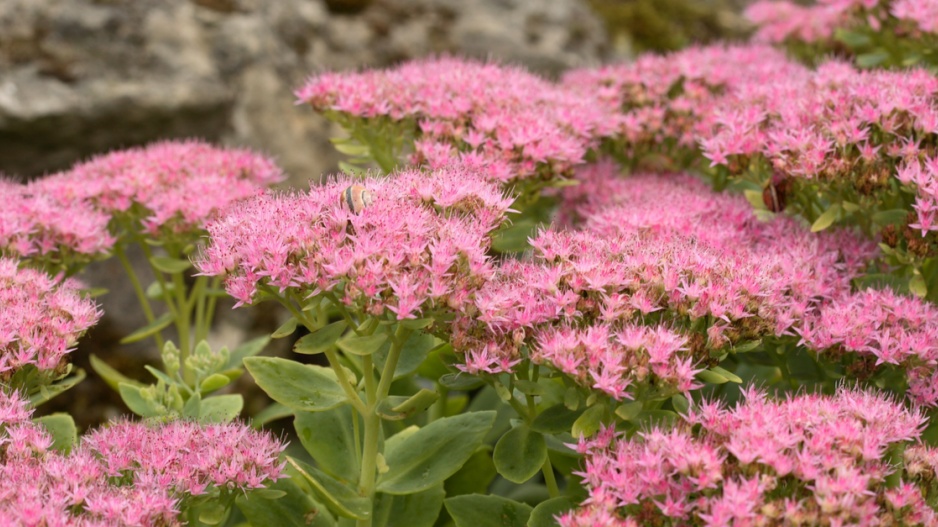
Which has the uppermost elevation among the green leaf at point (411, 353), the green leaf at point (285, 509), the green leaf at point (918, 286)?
the green leaf at point (918, 286)

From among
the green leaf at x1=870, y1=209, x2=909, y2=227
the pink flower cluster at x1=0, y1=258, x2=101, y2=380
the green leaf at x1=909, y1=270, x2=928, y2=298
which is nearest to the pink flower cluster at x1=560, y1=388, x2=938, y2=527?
the green leaf at x1=909, y1=270, x2=928, y2=298

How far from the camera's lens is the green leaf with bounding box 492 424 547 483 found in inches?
90.5

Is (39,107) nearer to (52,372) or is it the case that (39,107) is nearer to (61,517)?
(52,372)

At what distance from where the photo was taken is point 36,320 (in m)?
2.42

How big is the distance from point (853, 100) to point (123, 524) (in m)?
2.19

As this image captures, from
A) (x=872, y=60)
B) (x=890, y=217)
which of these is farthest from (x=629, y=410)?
(x=872, y=60)

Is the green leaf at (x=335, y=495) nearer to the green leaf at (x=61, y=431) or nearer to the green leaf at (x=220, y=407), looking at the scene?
the green leaf at (x=220, y=407)

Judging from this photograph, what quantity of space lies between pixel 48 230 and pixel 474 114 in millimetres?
1275

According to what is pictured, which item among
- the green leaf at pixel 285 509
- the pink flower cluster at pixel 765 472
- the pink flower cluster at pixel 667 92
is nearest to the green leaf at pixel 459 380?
the pink flower cluster at pixel 765 472

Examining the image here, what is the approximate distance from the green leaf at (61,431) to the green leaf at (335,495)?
61 cm

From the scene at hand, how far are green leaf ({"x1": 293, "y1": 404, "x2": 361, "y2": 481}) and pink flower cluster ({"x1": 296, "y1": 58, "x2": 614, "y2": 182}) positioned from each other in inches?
29.6

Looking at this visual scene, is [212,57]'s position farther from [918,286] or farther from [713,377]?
[918,286]

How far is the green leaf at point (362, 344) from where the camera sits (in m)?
2.17

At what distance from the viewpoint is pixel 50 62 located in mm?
3887
